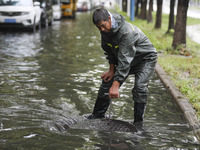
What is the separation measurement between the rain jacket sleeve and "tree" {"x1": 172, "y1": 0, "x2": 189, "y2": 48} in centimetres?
797

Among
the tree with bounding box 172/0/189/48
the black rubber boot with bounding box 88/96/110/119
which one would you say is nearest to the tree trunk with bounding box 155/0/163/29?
the tree with bounding box 172/0/189/48

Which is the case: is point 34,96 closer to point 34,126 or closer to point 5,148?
point 34,126

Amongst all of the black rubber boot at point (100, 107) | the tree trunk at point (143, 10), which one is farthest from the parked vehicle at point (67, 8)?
the black rubber boot at point (100, 107)

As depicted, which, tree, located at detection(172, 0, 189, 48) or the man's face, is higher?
the man's face

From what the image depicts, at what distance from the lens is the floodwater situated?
13.7ft

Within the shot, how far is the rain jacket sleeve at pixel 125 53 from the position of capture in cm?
423

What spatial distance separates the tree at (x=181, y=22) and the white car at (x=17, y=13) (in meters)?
8.06

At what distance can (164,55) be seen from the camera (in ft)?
36.5

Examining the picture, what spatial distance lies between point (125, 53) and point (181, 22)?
27.0 feet

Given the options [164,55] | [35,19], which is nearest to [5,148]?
Result: [164,55]

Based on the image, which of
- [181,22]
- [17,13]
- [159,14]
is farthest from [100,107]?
[159,14]

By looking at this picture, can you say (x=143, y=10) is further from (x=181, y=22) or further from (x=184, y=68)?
(x=184, y=68)

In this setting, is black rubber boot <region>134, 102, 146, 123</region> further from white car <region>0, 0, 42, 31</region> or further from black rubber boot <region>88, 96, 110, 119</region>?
white car <region>0, 0, 42, 31</region>

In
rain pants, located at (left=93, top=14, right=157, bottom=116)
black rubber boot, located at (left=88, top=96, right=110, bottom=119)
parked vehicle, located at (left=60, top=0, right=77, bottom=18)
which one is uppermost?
rain pants, located at (left=93, top=14, right=157, bottom=116)
